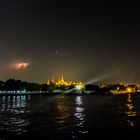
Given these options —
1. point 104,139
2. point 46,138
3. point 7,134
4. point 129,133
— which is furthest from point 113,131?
point 7,134

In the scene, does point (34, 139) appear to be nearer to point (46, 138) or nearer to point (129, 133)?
point (46, 138)

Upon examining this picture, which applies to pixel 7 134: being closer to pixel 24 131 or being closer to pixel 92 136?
pixel 24 131

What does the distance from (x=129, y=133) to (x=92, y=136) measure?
433 centimetres

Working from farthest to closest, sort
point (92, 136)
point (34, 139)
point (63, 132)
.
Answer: point (63, 132) → point (92, 136) → point (34, 139)

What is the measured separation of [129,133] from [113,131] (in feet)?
7.11

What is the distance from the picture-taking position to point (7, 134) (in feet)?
103

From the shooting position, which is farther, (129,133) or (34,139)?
(129,133)

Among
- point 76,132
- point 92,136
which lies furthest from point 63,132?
point 92,136

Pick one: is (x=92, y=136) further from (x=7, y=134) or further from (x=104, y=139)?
(x=7, y=134)

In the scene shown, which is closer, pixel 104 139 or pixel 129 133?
pixel 104 139

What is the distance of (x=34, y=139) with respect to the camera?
93.1 ft

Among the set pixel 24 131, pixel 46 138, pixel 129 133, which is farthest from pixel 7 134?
pixel 129 133

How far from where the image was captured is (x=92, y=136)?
3034cm

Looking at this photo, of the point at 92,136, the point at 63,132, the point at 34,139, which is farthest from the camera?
the point at 63,132
